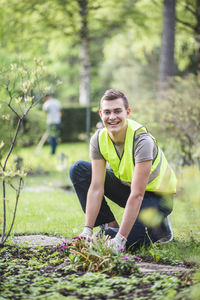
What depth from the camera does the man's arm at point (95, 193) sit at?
10.6 feet

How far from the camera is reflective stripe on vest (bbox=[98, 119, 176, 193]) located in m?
3.22

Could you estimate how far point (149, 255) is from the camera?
3137 millimetres

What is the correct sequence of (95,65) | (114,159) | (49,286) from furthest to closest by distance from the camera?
(95,65)
(114,159)
(49,286)

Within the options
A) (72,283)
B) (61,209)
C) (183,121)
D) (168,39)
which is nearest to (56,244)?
(72,283)

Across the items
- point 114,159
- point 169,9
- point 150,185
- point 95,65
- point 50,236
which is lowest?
point 50,236

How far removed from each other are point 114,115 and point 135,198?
0.67 meters

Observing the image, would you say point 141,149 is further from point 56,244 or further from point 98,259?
point 56,244

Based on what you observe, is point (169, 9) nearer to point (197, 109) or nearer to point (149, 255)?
point (197, 109)

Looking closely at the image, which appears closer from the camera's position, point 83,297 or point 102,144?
point 83,297

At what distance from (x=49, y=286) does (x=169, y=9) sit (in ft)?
29.7

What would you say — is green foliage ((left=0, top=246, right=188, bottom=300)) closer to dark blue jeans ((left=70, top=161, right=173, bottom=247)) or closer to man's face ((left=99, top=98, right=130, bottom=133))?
dark blue jeans ((left=70, top=161, right=173, bottom=247))

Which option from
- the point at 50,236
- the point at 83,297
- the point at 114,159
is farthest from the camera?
the point at 50,236

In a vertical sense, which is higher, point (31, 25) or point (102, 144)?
point (31, 25)

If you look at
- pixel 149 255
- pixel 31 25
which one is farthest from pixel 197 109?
pixel 31 25
